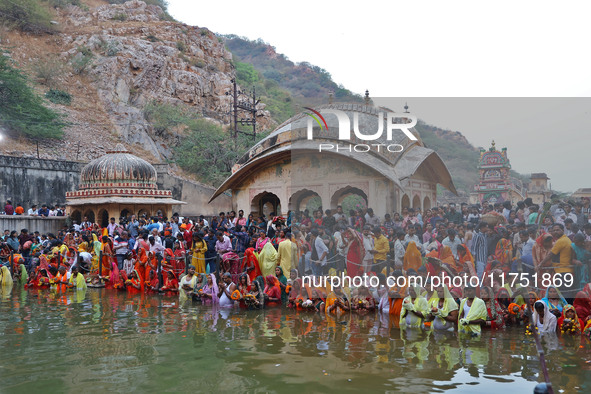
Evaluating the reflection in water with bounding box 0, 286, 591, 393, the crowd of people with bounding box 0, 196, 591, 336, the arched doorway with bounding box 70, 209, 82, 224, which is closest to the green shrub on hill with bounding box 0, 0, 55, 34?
the arched doorway with bounding box 70, 209, 82, 224

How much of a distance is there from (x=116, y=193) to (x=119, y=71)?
2480 cm

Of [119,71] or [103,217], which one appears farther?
[119,71]

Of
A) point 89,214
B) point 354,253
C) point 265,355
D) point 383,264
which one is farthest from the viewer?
point 89,214

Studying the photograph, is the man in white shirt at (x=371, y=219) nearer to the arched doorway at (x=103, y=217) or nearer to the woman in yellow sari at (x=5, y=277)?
the woman in yellow sari at (x=5, y=277)

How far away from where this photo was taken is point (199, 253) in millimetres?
12922

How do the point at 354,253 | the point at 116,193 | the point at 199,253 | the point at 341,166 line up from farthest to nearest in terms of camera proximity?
the point at 116,193
the point at 341,166
the point at 199,253
the point at 354,253

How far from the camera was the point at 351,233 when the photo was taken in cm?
1057

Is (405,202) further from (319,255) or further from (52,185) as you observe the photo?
(52,185)

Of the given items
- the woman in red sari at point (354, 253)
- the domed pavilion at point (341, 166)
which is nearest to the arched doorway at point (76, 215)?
the domed pavilion at point (341, 166)

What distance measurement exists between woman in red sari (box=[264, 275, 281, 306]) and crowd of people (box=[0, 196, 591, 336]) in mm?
21

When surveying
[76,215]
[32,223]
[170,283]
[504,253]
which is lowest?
[170,283]

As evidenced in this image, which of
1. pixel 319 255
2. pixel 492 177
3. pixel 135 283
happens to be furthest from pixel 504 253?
pixel 492 177

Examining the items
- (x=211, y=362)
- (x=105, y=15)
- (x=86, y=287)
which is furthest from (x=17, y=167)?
(x=105, y=15)

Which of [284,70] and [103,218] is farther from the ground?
[284,70]
